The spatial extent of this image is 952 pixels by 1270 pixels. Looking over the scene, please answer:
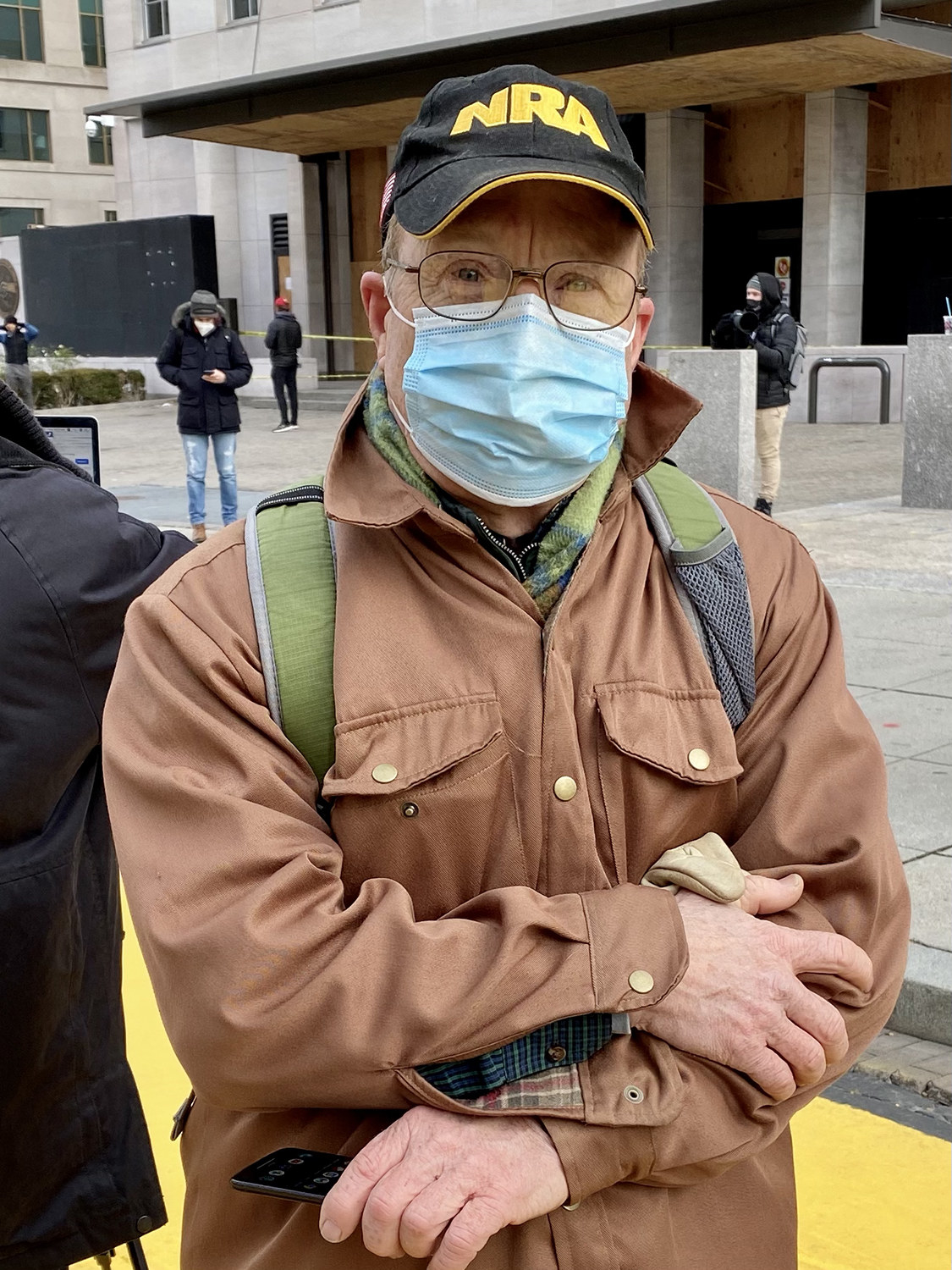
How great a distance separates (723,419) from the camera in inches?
548

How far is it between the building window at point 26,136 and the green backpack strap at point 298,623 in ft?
201

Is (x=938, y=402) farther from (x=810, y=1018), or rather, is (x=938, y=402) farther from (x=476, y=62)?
(x=476, y=62)

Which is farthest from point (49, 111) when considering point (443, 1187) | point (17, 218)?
point (443, 1187)

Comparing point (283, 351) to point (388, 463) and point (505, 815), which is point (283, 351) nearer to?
point (388, 463)

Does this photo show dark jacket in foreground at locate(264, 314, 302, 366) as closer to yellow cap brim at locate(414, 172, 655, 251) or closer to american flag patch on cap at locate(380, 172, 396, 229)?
american flag patch on cap at locate(380, 172, 396, 229)

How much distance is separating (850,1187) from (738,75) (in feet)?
77.1

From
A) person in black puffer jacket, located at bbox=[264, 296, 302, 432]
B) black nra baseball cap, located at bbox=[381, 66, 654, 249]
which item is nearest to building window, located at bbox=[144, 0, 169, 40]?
person in black puffer jacket, located at bbox=[264, 296, 302, 432]

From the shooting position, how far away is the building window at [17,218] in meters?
59.1

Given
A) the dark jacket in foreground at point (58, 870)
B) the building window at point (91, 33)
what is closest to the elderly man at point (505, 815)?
the dark jacket in foreground at point (58, 870)

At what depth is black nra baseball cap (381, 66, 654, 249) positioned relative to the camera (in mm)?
1908

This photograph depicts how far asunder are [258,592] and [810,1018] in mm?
894

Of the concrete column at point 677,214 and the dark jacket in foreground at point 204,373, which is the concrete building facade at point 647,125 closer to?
the concrete column at point 677,214

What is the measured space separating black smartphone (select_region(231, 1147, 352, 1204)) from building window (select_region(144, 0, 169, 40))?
37.0m

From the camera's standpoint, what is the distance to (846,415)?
23922mm
